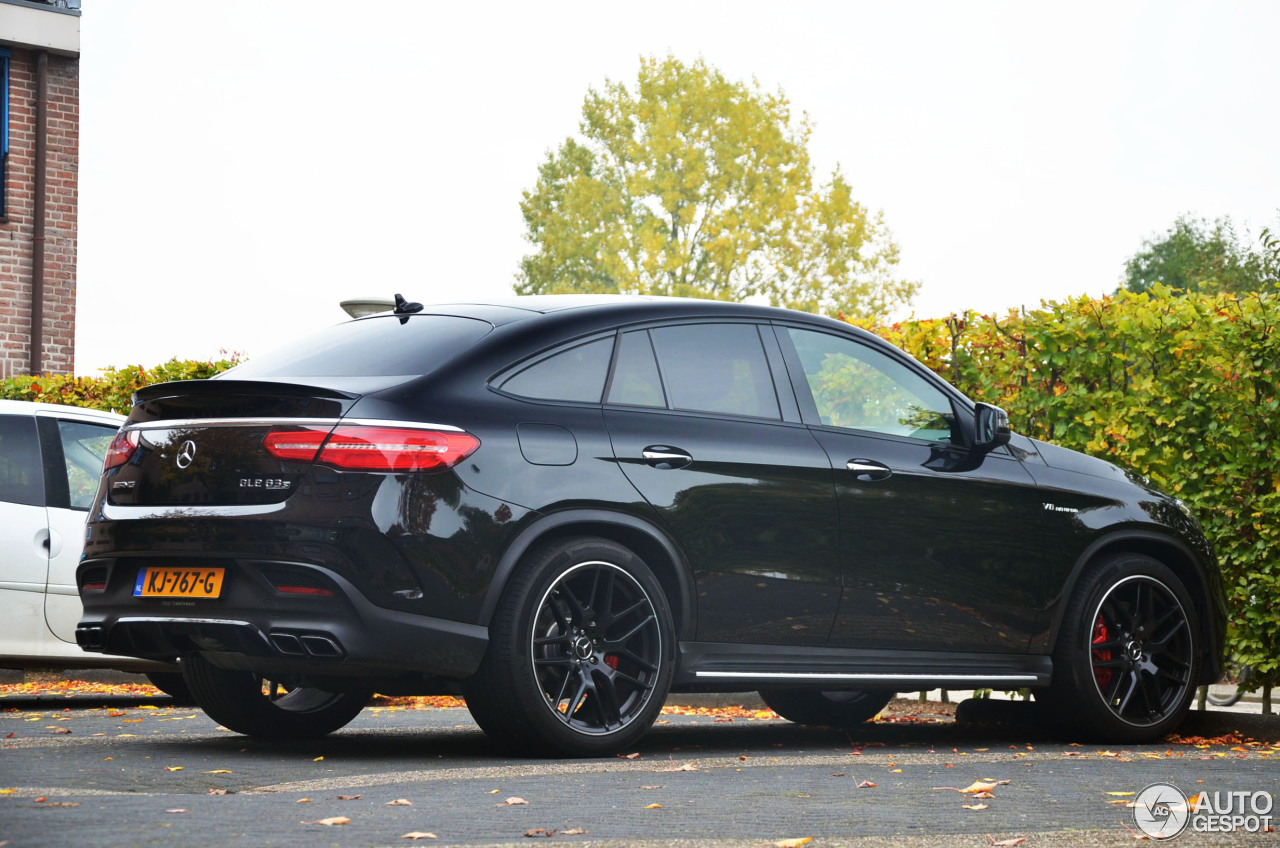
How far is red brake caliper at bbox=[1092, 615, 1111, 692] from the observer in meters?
7.79

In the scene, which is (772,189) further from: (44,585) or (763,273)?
(44,585)

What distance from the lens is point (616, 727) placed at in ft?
21.0

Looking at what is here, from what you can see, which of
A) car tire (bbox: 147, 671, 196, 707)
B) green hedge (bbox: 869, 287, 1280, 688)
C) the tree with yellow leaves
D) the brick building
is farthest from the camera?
the tree with yellow leaves

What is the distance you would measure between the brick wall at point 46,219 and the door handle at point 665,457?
59.6ft

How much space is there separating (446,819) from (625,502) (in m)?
1.88

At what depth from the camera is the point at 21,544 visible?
908 centimetres

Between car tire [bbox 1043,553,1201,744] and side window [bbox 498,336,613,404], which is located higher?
side window [bbox 498,336,613,404]

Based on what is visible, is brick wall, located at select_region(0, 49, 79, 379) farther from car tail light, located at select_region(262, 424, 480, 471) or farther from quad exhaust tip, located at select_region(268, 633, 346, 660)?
quad exhaust tip, located at select_region(268, 633, 346, 660)

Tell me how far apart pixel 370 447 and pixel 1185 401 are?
489 centimetres

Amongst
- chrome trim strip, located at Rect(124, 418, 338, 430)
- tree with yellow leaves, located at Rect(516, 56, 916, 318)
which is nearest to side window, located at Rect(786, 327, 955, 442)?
chrome trim strip, located at Rect(124, 418, 338, 430)

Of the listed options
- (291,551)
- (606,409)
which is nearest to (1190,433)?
(606,409)

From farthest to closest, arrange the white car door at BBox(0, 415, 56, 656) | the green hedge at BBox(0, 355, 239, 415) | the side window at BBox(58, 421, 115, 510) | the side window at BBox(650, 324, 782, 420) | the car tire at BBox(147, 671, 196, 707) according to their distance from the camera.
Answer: the green hedge at BBox(0, 355, 239, 415) < the car tire at BBox(147, 671, 196, 707) < the side window at BBox(58, 421, 115, 510) < the white car door at BBox(0, 415, 56, 656) < the side window at BBox(650, 324, 782, 420)

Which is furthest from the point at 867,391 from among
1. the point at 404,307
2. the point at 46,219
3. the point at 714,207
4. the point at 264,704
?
the point at 714,207

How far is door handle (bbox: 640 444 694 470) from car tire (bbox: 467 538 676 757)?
375 mm
